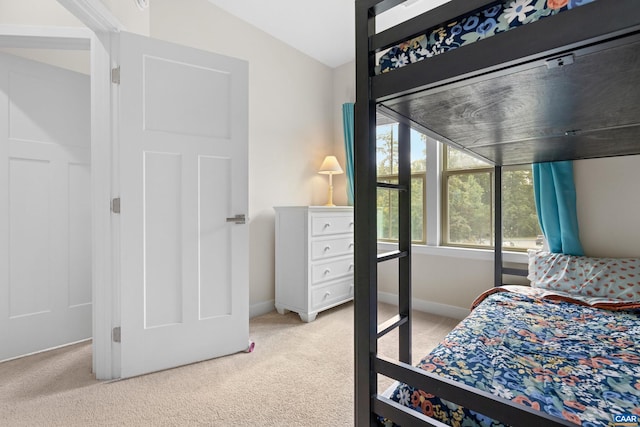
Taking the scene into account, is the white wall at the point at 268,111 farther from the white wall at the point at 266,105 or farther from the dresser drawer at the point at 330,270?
the dresser drawer at the point at 330,270

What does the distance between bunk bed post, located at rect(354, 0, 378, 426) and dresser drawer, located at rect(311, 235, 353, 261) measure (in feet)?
5.61

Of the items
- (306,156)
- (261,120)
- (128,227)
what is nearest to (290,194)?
(306,156)

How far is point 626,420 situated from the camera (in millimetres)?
707

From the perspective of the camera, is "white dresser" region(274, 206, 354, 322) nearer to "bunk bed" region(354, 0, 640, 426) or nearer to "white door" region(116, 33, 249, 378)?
"white door" region(116, 33, 249, 378)

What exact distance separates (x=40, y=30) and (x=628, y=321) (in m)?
3.45

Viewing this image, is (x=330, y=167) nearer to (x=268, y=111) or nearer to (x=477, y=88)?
(x=268, y=111)


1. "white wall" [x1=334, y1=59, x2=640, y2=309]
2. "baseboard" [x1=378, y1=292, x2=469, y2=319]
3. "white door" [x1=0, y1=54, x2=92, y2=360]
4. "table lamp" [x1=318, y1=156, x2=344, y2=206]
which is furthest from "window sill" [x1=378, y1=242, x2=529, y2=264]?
"white door" [x1=0, y1=54, x2=92, y2=360]

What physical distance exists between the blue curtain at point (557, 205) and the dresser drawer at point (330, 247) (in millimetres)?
1577

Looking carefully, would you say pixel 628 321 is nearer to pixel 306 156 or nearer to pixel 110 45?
pixel 306 156

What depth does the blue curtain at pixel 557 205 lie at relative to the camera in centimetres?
208

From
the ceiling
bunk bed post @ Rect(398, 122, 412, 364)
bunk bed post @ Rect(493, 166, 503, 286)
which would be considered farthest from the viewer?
the ceiling

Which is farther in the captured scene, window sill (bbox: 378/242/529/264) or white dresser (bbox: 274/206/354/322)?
white dresser (bbox: 274/206/354/322)

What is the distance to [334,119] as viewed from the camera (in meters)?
3.63

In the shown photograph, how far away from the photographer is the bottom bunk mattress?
0.78m
